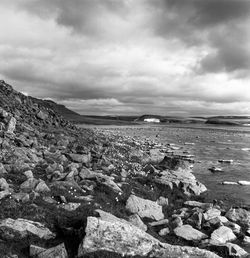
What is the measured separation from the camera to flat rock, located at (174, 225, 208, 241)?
17.4 meters

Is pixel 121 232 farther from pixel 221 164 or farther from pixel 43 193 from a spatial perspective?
pixel 221 164

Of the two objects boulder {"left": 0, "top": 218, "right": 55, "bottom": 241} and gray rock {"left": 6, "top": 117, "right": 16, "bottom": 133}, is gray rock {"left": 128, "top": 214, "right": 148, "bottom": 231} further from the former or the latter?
gray rock {"left": 6, "top": 117, "right": 16, "bottom": 133}

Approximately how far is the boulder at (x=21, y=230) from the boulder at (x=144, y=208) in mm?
6617

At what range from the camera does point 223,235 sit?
18.0 meters

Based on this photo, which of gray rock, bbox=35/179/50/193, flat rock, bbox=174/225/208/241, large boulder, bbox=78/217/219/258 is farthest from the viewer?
gray rock, bbox=35/179/50/193

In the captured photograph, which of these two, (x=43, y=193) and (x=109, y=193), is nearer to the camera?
(x=43, y=193)

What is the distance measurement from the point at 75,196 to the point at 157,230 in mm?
5080

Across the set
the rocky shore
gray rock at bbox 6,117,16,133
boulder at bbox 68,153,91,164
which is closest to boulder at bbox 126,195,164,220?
the rocky shore

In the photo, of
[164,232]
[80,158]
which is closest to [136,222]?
[164,232]

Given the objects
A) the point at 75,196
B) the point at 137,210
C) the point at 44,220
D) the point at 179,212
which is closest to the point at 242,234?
the point at 179,212

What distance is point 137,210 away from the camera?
A: 19797mm

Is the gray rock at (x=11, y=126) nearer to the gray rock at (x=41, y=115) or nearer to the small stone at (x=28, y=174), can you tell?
the small stone at (x=28, y=174)

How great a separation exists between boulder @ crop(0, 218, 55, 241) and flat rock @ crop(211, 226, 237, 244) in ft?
28.5

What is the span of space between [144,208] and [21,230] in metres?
8.40
